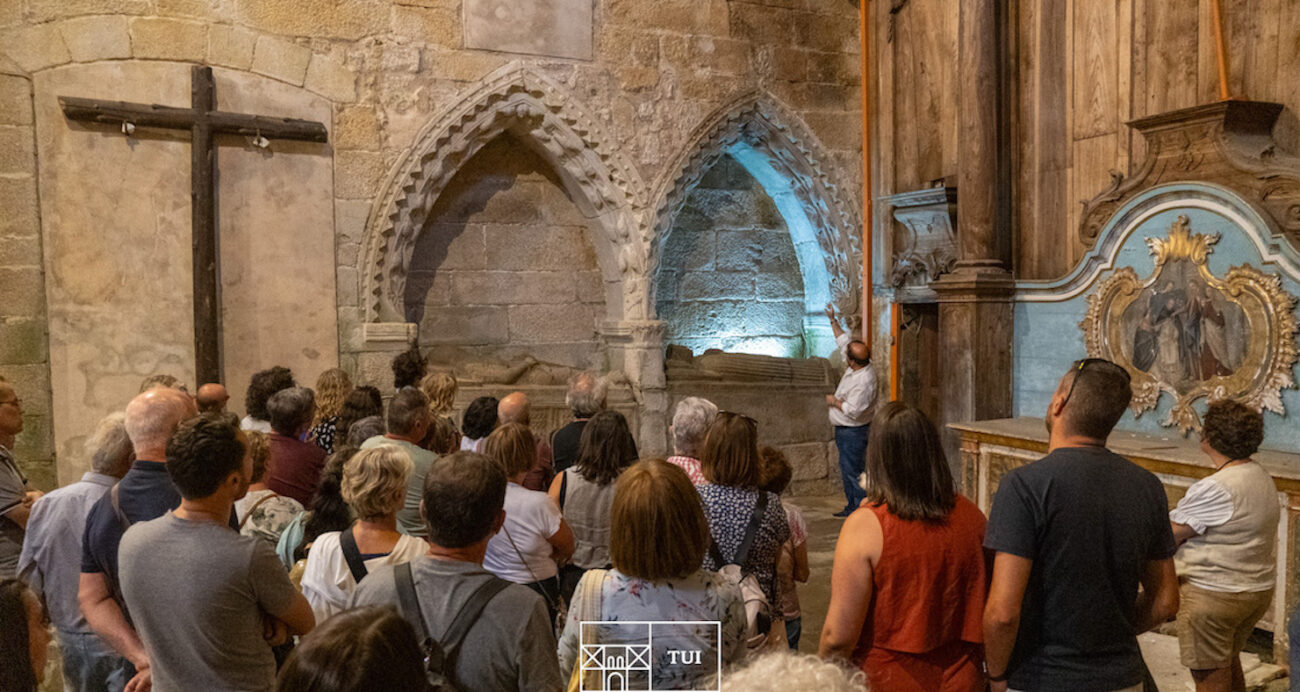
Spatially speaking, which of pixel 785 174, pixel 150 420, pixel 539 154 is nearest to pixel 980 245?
pixel 785 174

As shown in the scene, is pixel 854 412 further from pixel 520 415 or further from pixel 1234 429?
pixel 1234 429

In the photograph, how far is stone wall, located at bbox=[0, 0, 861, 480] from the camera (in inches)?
210

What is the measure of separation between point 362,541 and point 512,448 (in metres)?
0.71

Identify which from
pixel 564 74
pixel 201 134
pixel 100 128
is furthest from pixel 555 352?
pixel 100 128

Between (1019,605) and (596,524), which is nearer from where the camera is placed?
(1019,605)

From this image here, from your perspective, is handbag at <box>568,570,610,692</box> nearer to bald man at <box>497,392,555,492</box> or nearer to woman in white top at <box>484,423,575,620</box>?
woman in white top at <box>484,423,575,620</box>

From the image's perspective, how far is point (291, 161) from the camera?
5875 millimetres

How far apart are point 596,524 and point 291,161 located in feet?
13.0

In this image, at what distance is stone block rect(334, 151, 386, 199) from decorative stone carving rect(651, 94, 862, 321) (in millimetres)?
2011

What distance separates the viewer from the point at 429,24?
6184mm

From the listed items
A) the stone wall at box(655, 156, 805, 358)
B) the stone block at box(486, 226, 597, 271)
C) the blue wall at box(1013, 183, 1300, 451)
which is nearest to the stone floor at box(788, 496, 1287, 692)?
the blue wall at box(1013, 183, 1300, 451)

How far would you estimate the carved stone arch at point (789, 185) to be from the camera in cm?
696

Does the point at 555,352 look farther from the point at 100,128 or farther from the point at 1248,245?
the point at 1248,245

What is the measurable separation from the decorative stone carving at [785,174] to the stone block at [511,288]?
80 centimetres
